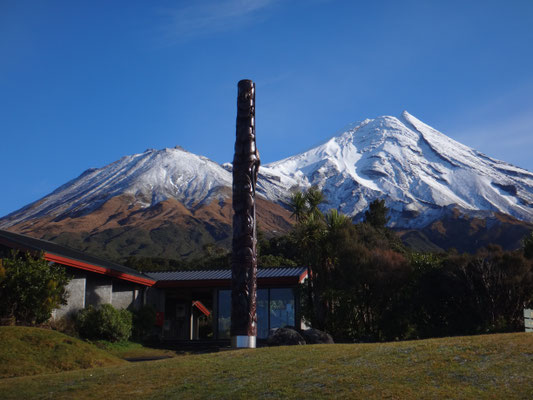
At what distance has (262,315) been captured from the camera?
26156mm

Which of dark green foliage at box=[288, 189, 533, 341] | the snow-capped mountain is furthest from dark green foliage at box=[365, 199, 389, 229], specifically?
the snow-capped mountain

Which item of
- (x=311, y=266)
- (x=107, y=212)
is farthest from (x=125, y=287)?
(x=107, y=212)

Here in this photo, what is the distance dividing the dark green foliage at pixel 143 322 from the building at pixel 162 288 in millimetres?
725

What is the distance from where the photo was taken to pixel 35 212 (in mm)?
172375

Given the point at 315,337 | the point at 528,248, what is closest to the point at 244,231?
the point at 315,337

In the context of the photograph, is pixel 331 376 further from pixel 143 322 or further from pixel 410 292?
pixel 143 322

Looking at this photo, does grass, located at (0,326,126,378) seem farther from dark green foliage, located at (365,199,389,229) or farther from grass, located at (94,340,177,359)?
dark green foliage, located at (365,199,389,229)

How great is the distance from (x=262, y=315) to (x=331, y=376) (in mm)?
15626

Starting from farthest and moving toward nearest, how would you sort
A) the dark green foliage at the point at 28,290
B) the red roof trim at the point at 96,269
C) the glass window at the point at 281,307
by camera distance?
the glass window at the point at 281,307, the red roof trim at the point at 96,269, the dark green foliage at the point at 28,290

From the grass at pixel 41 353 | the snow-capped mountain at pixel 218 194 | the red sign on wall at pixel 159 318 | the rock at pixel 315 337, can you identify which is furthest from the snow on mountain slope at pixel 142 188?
the rock at pixel 315 337

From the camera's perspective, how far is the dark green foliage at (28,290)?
61.5ft

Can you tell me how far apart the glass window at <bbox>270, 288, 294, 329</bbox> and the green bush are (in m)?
6.80

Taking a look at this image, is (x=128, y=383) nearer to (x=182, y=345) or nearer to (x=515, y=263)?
(x=182, y=345)

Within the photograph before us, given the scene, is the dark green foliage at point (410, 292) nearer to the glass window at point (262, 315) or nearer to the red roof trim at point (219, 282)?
the red roof trim at point (219, 282)
